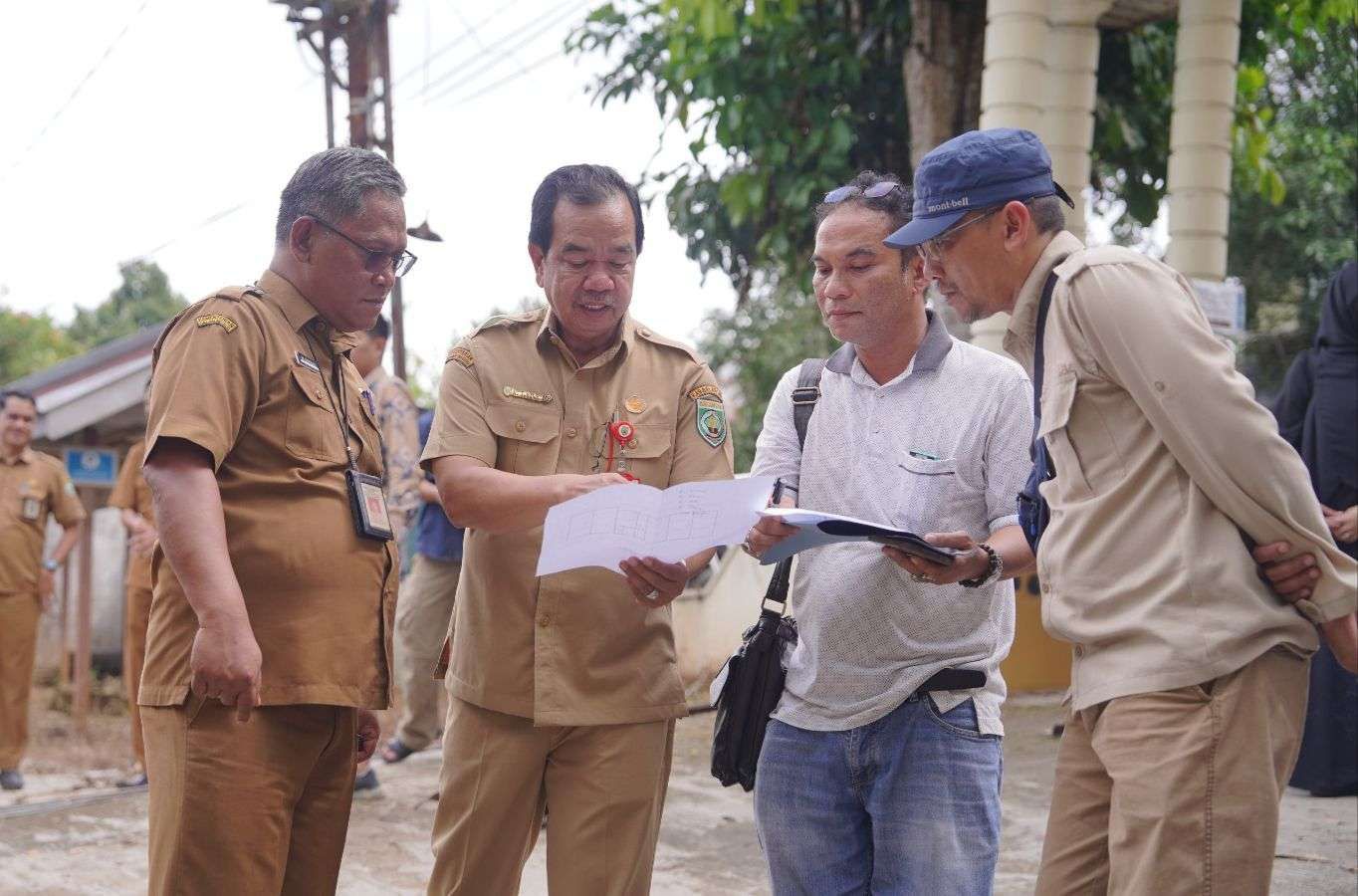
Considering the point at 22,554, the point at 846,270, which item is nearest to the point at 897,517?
the point at 846,270

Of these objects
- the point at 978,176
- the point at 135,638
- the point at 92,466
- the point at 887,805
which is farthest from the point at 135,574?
the point at 978,176

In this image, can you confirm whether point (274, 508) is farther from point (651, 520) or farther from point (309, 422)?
point (651, 520)

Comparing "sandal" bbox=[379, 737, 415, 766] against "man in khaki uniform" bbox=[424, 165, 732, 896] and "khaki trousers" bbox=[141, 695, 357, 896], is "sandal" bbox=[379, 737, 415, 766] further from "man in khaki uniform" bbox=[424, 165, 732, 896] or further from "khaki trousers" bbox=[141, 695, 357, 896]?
"khaki trousers" bbox=[141, 695, 357, 896]

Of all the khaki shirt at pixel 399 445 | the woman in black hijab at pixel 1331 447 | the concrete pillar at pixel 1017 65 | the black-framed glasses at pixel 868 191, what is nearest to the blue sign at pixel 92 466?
the khaki shirt at pixel 399 445

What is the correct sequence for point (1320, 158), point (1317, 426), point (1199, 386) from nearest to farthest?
point (1199, 386) < point (1317, 426) < point (1320, 158)

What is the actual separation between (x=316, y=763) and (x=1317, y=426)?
15.4ft

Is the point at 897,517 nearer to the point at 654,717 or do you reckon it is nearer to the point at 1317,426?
the point at 654,717

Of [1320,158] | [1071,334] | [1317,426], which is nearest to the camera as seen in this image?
[1071,334]

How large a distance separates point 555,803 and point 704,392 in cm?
100

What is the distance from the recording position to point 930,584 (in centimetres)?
299

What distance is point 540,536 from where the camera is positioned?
10.1 feet

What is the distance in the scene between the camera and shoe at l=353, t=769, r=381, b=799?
6707 millimetres

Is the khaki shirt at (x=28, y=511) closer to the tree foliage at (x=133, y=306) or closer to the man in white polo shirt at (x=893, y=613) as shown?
the man in white polo shirt at (x=893, y=613)

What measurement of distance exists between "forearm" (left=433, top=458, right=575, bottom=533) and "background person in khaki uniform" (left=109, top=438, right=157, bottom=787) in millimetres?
4680
